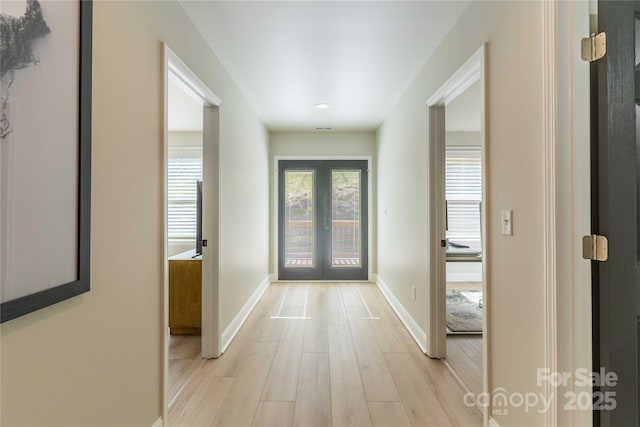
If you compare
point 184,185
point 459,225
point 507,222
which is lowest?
point 459,225

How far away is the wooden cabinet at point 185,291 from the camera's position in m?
2.97

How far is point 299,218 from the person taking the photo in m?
5.41

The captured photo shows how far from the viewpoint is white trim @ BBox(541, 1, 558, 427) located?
4.12ft

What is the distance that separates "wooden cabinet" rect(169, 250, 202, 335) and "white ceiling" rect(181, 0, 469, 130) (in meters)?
1.92

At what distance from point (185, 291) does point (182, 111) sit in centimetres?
248

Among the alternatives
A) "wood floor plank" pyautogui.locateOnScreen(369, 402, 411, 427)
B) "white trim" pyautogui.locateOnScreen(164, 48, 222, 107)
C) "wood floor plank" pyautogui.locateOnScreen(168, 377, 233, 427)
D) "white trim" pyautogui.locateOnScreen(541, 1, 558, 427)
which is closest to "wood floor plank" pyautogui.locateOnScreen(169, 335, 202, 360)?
"wood floor plank" pyautogui.locateOnScreen(168, 377, 233, 427)

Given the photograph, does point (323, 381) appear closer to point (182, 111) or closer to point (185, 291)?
point (185, 291)

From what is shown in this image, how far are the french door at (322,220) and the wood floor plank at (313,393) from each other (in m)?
2.78

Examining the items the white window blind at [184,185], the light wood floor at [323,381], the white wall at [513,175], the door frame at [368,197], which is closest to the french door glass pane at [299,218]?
the door frame at [368,197]

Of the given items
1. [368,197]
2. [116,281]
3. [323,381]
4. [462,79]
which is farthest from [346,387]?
[368,197]

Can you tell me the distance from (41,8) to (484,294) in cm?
233

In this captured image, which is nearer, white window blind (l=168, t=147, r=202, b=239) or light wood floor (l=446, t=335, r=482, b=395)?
light wood floor (l=446, t=335, r=482, b=395)

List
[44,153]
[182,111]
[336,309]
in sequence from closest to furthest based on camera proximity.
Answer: [44,153] → [336,309] → [182,111]

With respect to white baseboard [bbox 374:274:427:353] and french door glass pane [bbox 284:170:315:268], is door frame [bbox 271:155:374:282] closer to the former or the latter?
french door glass pane [bbox 284:170:315:268]
